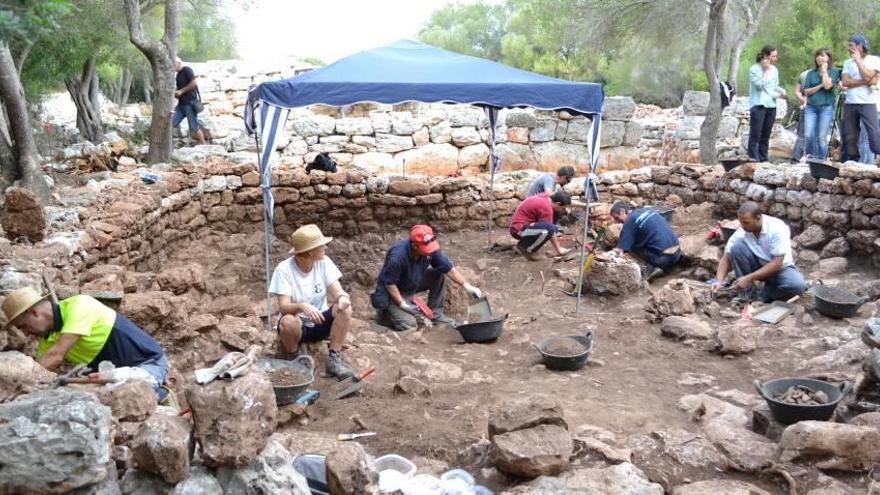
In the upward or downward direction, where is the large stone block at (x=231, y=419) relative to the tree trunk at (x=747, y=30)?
downward

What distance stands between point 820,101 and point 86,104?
14.3m

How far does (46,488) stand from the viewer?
8.71 ft

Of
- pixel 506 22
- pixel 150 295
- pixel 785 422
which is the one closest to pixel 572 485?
pixel 785 422

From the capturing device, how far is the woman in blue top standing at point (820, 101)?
963 cm

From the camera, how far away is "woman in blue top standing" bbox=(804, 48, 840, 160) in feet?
31.6

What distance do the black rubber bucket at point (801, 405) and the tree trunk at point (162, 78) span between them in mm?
9265

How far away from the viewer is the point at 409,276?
23.4ft

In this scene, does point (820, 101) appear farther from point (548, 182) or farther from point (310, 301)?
point (310, 301)

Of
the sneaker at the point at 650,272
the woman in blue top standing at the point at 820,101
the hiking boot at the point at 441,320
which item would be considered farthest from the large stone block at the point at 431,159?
the hiking boot at the point at 441,320

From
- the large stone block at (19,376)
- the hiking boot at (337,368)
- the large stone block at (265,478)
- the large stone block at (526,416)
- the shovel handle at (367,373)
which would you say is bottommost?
the shovel handle at (367,373)

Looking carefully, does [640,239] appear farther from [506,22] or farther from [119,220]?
[506,22]

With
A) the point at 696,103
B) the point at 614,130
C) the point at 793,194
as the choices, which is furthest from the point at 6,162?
the point at 696,103

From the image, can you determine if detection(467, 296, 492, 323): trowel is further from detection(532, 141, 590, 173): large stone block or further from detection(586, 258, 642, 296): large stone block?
detection(532, 141, 590, 173): large stone block

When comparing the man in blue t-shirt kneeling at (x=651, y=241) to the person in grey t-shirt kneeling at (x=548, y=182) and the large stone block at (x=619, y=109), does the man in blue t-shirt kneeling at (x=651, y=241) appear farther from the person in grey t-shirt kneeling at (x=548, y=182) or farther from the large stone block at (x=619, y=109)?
the large stone block at (x=619, y=109)
